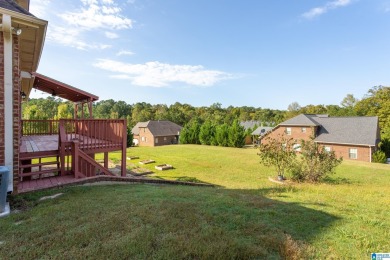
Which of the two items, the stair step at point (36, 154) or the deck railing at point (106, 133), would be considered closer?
the stair step at point (36, 154)

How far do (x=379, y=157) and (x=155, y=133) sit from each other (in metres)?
34.5

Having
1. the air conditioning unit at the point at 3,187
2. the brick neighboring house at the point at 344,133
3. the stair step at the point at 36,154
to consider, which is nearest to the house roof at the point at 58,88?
the stair step at the point at 36,154

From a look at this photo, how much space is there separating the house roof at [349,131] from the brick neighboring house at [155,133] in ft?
93.1

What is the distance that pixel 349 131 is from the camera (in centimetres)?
2600

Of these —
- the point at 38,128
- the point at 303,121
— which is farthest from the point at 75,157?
the point at 303,121

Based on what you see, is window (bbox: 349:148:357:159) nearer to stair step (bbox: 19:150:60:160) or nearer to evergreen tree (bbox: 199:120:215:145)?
evergreen tree (bbox: 199:120:215:145)

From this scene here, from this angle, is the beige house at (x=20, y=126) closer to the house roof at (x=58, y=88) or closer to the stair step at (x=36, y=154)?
the stair step at (x=36, y=154)

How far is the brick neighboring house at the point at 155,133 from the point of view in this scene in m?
43.8

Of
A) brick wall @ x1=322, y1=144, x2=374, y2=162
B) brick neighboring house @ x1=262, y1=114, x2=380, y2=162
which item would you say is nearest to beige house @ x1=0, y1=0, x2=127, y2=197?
brick neighboring house @ x1=262, y1=114, x2=380, y2=162

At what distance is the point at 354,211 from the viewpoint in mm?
4371

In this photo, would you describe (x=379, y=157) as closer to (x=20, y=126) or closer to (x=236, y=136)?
(x=236, y=136)

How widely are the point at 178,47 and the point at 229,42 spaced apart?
4695 millimetres

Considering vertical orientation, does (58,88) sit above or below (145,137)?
above

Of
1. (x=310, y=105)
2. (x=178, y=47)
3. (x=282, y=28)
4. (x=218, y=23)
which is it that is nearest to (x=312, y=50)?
(x=282, y=28)
